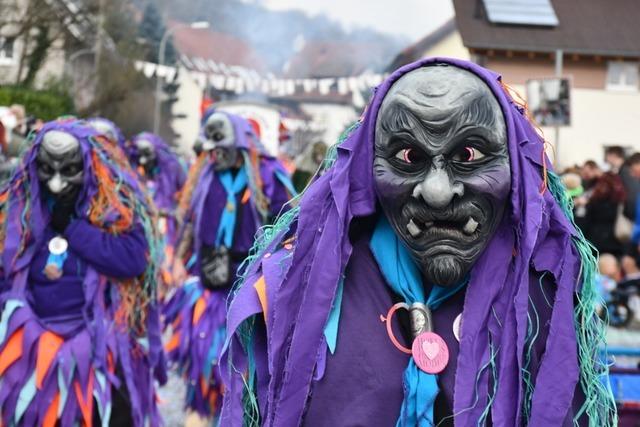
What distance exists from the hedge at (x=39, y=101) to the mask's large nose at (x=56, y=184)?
11.0 m

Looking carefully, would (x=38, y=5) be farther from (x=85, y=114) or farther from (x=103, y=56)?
(x=103, y=56)

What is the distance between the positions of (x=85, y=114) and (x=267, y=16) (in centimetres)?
3273

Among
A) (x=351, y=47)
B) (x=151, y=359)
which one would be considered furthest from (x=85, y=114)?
(x=351, y=47)

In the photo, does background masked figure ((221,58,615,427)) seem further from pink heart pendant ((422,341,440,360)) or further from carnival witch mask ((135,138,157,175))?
carnival witch mask ((135,138,157,175))

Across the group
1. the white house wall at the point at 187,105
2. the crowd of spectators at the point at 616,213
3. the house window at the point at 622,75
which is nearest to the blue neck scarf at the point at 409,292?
the crowd of spectators at the point at 616,213

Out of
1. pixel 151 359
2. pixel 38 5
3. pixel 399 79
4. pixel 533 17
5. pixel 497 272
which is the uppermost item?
pixel 533 17

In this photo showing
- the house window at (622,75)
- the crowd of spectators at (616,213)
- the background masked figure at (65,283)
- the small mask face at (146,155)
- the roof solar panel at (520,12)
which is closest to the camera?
the background masked figure at (65,283)

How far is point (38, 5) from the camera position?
19.2 meters

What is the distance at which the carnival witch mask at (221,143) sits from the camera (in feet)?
21.1

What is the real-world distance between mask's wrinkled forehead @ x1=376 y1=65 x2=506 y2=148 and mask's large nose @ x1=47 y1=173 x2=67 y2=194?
102 inches

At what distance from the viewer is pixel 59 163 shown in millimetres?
4371

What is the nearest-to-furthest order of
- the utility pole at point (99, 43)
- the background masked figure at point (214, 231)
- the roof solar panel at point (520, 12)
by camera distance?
the background masked figure at point (214, 231)
the utility pole at point (99, 43)
the roof solar panel at point (520, 12)

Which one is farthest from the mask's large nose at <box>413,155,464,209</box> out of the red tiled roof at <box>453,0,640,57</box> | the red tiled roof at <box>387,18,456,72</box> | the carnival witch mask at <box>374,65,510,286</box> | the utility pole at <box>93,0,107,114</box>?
the red tiled roof at <box>387,18,456,72</box>

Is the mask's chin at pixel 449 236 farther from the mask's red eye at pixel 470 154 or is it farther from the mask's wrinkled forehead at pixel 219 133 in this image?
the mask's wrinkled forehead at pixel 219 133
